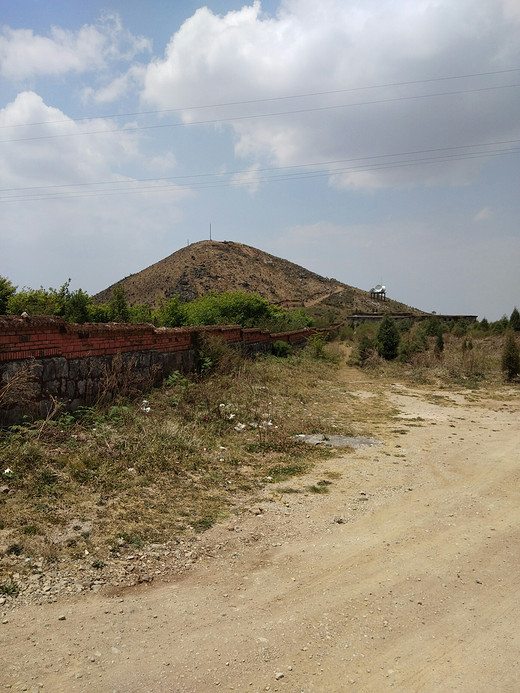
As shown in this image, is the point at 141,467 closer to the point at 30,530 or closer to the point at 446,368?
the point at 30,530

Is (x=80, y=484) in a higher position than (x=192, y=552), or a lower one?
higher

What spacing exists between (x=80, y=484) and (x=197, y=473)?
1.36 meters

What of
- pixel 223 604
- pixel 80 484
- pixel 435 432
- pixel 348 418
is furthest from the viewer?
pixel 348 418

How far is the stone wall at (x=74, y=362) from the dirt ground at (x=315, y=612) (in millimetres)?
3514

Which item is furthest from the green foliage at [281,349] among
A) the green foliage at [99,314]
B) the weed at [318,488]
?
the weed at [318,488]

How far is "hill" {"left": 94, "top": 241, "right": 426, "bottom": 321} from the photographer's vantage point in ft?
194

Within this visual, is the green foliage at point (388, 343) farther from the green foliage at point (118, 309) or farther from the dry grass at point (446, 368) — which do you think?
the green foliage at point (118, 309)

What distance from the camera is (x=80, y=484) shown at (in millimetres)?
4805

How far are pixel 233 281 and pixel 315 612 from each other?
5946 cm

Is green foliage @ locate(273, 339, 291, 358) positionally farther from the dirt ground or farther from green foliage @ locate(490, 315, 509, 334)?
green foliage @ locate(490, 315, 509, 334)

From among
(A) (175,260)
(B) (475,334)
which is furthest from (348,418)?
(A) (175,260)

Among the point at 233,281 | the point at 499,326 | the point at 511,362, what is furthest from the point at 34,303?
the point at 233,281

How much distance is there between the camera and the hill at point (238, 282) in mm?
59094

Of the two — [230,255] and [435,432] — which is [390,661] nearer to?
[435,432]
